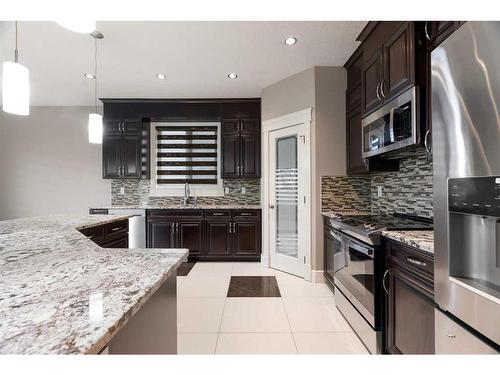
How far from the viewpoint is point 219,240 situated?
3980 mm

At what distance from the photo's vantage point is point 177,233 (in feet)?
13.1

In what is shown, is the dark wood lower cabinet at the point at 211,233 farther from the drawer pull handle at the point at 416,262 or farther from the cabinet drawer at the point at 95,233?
the drawer pull handle at the point at 416,262

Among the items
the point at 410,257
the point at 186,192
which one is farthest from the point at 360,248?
the point at 186,192

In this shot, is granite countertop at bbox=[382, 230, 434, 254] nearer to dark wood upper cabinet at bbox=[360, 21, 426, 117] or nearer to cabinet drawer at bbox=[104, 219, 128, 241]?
dark wood upper cabinet at bbox=[360, 21, 426, 117]

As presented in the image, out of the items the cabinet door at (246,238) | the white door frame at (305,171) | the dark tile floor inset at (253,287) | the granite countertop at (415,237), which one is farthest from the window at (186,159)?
the granite countertop at (415,237)

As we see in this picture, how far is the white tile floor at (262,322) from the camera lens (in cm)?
184

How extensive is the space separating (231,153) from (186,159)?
3.05ft

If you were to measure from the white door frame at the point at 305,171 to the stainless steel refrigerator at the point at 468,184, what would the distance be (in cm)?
209

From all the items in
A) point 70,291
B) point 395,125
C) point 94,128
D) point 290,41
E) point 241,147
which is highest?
point 290,41

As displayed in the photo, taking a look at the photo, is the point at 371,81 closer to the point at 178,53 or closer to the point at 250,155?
the point at 178,53

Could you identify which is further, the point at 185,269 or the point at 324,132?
the point at 185,269
